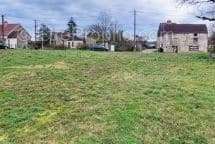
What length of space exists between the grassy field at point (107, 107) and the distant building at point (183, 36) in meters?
88.7

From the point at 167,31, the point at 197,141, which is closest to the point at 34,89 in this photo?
the point at 197,141

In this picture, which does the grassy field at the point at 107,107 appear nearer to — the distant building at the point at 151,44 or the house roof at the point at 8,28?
the distant building at the point at 151,44

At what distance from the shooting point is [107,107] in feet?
41.2

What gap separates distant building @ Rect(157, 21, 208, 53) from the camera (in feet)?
352

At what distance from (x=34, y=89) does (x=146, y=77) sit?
12.4ft

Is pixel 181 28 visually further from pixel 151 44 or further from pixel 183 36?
pixel 151 44

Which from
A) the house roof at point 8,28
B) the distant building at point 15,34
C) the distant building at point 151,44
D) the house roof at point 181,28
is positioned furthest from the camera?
the house roof at point 181,28

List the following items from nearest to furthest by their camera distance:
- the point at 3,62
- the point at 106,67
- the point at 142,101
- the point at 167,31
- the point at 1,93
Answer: the point at 142,101 < the point at 1,93 < the point at 106,67 < the point at 3,62 < the point at 167,31

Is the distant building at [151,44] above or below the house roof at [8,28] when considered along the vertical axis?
below

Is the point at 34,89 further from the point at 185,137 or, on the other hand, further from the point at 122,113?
the point at 185,137

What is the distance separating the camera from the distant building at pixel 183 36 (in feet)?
352

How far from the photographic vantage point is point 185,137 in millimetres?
11094

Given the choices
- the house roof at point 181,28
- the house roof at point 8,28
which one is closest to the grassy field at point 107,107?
the house roof at point 8,28

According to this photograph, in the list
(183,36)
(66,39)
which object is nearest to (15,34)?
(66,39)
